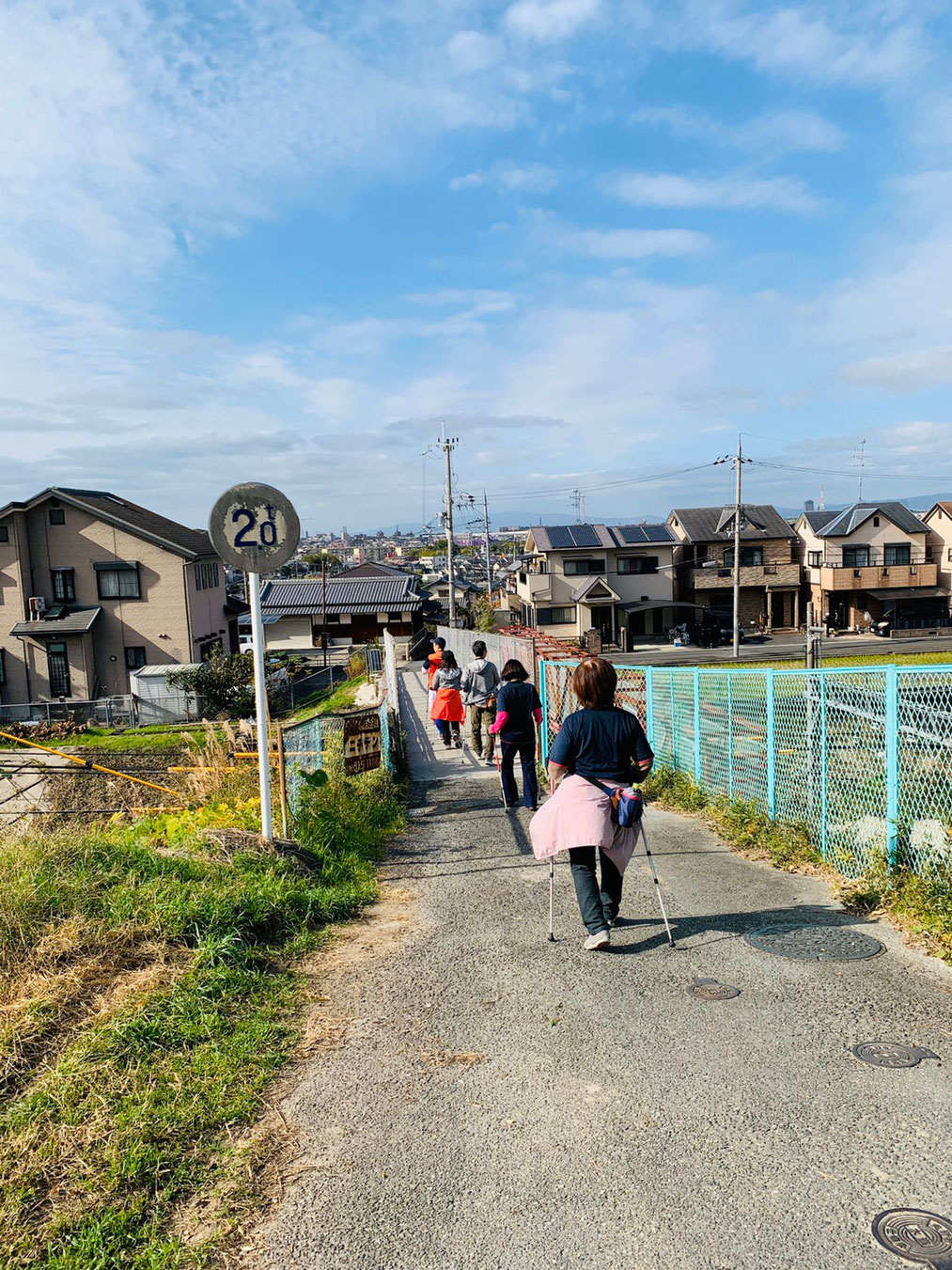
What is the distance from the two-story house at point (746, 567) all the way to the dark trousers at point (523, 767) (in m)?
42.4

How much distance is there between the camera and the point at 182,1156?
294 cm

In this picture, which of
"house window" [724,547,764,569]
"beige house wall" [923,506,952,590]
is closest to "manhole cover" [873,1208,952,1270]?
"house window" [724,547,764,569]

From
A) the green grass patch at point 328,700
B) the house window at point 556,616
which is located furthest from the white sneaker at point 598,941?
the house window at point 556,616

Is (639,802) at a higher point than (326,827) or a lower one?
higher

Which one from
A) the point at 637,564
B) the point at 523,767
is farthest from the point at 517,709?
the point at 637,564

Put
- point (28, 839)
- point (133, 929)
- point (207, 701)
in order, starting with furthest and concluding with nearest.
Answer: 1. point (207, 701)
2. point (28, 839)
3. point (133, 929)

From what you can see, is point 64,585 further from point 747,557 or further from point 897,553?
point 897,553

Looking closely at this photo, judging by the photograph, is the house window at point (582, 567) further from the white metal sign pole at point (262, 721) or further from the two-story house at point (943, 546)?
the white metal sign pole at point (262, 721)

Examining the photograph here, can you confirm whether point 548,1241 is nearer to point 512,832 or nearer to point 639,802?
point 639,802

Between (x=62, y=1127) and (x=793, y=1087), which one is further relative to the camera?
(x=793, y=1087)

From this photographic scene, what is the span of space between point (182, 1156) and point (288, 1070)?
2.25 feet

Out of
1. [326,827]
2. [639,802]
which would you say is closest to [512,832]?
[326,827]

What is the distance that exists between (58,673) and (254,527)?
32.2 metres

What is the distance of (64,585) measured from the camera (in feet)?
113
